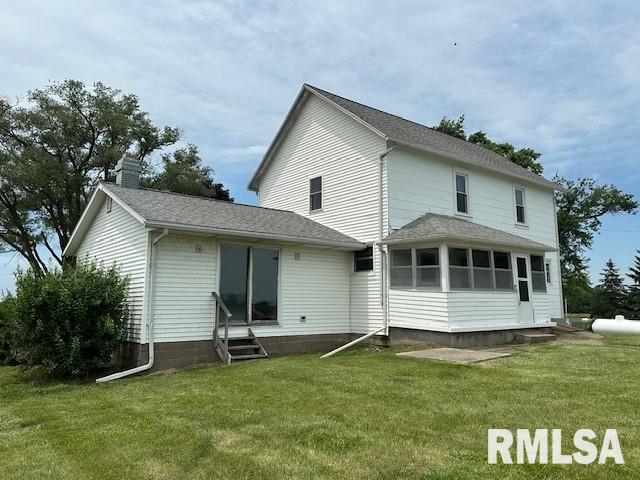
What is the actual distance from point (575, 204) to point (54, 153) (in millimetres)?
33623

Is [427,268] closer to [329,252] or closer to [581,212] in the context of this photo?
[329,252]

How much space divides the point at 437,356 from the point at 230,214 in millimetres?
6486

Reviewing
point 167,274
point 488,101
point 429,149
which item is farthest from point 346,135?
point 167,274

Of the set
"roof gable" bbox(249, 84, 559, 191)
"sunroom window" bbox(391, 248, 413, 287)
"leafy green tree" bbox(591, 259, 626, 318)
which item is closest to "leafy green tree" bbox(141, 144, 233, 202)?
"roof gable" bbox(249, 84, 559, 191)

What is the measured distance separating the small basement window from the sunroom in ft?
2.34

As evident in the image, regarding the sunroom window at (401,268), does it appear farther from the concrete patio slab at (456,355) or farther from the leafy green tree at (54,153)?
the leafy green tree at (54,153)

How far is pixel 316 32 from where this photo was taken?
1052 centimetres

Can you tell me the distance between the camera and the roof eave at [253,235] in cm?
970

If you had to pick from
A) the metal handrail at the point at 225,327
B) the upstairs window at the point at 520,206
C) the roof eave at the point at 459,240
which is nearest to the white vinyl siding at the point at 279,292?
the metal handrail at the point at 225,327

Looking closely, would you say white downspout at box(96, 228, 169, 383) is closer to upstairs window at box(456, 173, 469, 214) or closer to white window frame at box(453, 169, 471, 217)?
white window frame at box(453, 169, 471, 217)

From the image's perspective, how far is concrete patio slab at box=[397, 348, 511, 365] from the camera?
936 centimetres

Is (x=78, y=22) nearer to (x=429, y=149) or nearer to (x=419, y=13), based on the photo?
(x=419, y=13)

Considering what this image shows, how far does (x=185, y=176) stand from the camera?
29.5 meters

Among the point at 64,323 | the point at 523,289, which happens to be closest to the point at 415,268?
the point at 523,289
